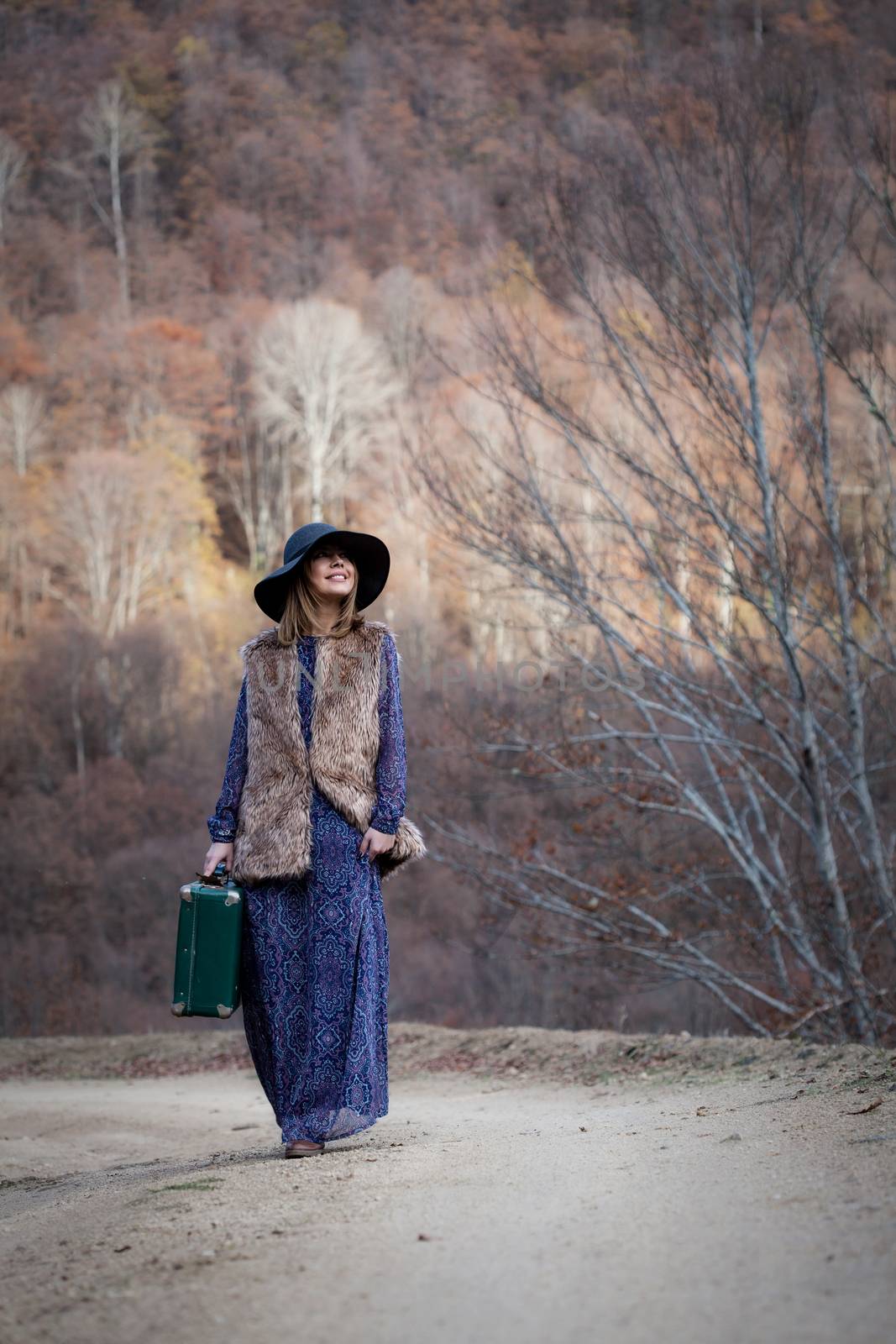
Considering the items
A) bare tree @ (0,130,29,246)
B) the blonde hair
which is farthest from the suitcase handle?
bare tree @ (0,130,29,246)

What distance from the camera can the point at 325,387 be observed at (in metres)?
41.6

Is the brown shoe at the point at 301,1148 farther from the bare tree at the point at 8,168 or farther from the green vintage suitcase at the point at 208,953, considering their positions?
the bare tree at the point at 8,168

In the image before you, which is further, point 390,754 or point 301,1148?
point 390,754

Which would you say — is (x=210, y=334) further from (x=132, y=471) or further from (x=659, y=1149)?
(x=659, y=1149)

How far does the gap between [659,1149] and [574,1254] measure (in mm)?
1367

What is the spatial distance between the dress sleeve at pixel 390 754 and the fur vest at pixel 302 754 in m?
0.03

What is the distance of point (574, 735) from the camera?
960 cm

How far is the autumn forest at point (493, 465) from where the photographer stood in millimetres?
8898

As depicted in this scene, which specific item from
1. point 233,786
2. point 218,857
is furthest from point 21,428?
point 218,857

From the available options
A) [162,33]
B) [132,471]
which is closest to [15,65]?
[162,33]

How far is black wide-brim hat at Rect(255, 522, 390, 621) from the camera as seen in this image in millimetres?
5000

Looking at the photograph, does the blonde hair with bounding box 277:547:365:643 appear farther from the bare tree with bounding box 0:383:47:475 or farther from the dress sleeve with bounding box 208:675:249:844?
the bare tree with bounding box 0:383:47:475

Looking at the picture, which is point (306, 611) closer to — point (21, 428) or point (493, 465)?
point (493, 465)

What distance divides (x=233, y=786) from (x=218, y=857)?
267 mm
